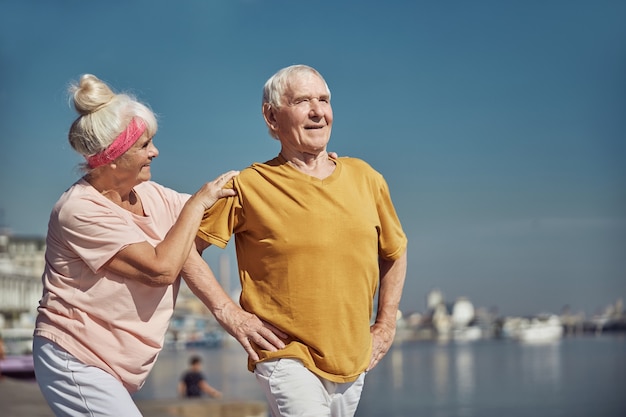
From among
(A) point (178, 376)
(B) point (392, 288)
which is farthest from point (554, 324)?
(B) point (392, 288)

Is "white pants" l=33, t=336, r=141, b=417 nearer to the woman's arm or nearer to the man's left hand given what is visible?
the woman's arm

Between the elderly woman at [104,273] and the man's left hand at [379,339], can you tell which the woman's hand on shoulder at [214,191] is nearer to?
the elderly woman at [104,273]

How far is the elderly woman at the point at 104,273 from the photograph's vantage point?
3.20 m

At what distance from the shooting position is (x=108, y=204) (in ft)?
10.8

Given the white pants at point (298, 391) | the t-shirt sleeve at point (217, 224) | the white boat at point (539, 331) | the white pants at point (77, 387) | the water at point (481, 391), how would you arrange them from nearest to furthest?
the white pants at point (77, 387) < the white pants at point (298, 391) < the t-shirt sleeve at point (217, 224) < the water at point (481, 391) < the white boat at point (539, 331)

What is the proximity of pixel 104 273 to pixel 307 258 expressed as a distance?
27.1 inches

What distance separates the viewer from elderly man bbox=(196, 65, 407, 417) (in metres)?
3.48

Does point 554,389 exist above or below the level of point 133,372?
below

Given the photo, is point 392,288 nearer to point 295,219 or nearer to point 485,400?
point 295,219

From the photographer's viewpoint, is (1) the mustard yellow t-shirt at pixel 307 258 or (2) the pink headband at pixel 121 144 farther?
(1) the mustard yellow t-shirt at pixel 307 258

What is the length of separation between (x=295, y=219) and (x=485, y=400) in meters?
37.4

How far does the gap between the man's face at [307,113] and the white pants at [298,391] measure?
773 mm

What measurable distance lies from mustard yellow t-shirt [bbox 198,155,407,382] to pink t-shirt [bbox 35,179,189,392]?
385mm

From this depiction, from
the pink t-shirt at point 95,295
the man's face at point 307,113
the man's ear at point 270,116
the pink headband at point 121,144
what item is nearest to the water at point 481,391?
the man's ear at point 270,116
